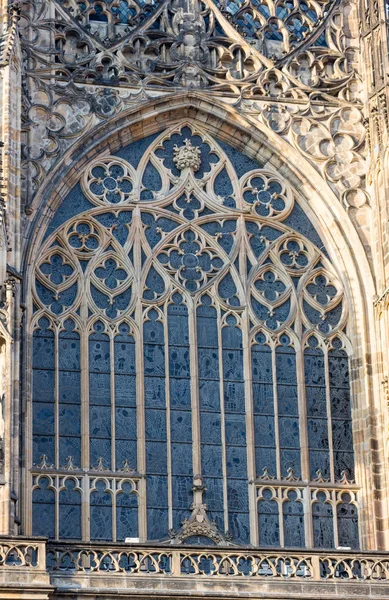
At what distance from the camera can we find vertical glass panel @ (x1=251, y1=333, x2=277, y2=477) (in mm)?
31844

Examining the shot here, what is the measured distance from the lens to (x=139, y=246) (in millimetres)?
32656

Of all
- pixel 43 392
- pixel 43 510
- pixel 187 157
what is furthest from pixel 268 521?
pixel 187 157

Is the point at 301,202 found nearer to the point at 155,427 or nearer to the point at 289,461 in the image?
the point at 289,461

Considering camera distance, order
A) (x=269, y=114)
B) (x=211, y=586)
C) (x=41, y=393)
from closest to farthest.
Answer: (x=211, y=586), (x=41, y=393), (x=269, y=114)

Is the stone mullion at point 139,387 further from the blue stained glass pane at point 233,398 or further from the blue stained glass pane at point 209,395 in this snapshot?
the blue stained glass pane at point 233,398

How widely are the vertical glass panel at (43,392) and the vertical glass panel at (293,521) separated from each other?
140 inches

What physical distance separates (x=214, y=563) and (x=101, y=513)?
8.66 ft

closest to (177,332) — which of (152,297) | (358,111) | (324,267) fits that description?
(152,297)

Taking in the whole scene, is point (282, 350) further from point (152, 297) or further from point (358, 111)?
point (358, 111)

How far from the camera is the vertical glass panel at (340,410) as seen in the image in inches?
1265

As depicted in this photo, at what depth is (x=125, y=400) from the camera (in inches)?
1248

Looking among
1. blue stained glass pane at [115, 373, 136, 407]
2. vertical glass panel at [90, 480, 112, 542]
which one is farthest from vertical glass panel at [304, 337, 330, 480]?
vertical glass panel at [90, 480, 112, 542]

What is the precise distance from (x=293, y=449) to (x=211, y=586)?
3965mm

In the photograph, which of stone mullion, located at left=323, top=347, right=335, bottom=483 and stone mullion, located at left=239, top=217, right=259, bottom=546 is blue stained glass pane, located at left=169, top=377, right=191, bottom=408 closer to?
stone mullion, located at left=239, top=217, right=259, bottom=546
